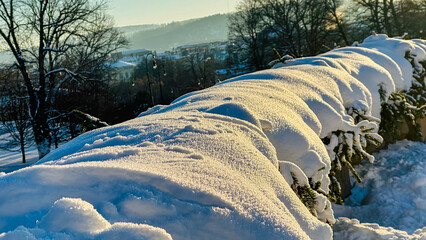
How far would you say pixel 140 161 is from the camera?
6.54 feet

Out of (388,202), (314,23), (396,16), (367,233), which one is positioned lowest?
(388,202)

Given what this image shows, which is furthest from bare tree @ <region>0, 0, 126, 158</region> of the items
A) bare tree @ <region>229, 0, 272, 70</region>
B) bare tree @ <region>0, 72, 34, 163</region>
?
bare tree @ <region>229, 0, 272, 70</region>

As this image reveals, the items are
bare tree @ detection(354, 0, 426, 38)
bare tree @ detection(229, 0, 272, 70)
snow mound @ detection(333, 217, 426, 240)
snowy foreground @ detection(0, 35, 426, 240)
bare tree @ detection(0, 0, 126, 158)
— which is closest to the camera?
snowy foreground @ detection(0, 35, 426, 240)

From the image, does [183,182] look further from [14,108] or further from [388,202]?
[14,108]

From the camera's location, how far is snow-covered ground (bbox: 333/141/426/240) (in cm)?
450

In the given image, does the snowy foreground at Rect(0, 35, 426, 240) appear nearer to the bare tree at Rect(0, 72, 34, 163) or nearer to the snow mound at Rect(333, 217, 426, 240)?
the snow mound at Rect(333, 217, 426, 240)

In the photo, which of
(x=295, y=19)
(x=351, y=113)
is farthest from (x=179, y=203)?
(x=295, y=19)

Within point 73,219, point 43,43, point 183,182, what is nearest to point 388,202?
point 183,182

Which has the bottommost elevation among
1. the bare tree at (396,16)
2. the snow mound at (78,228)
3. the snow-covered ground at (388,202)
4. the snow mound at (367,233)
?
the snow-covered ground at (388,202)

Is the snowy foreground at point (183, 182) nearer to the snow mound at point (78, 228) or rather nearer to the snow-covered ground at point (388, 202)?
the snow mound at point (78, 228)

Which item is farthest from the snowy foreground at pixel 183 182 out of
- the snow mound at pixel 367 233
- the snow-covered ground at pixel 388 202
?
the snow-covered ground at pixel 388 202

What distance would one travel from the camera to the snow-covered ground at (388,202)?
14.8ft

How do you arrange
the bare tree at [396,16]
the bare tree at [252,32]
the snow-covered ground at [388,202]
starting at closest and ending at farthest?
the snow-covered ground at [388,202] < the bare tree at [396,16] < the bare tree at [252,32]

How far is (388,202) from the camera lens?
618 centimetres
